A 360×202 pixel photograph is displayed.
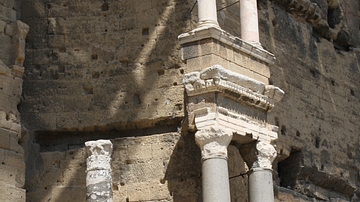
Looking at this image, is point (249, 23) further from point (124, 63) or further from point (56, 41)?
point (56, 41)

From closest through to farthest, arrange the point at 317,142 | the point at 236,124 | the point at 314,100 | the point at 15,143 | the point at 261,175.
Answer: the point at 236,124, the point at 261,175, the point at 15,143, the point at 317,142, the point at 314,100

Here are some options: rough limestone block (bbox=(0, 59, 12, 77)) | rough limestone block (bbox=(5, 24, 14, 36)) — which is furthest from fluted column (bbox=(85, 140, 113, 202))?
rough limestone block (bbox=(5, 24, 14, 36))

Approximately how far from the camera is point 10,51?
16.8 metres

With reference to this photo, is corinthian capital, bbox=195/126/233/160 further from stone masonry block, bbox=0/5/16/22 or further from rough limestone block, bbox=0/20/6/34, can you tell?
stone masonry block, bbox=0/5/16/22

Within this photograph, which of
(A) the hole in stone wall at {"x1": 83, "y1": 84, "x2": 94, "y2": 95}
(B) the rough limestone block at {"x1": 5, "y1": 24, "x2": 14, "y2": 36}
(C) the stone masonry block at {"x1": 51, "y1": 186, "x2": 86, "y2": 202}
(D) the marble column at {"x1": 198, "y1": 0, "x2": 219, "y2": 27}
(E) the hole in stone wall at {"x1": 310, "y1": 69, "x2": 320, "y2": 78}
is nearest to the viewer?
(D) the marble column at {"x1": 198, "y1": 0, "x2": 219, "y2": 27}

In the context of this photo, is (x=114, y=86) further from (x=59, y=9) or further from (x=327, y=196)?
(x=327, y=196)

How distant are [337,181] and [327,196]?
1.55 feet

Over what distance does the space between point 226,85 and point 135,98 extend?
2.47m

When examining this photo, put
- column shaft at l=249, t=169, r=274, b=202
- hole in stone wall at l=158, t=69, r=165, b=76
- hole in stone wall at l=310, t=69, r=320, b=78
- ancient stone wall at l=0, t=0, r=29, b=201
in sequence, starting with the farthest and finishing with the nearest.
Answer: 1. hole in stone wall at l=310, t=69, r=320, b=78
2. hole in stone wall at l=158, t=69, r=165, b=76
3. ancient stone wall at l=0, t=0, r=29, b=201
4. column shaft at l=249, t=169, r=274, b=202

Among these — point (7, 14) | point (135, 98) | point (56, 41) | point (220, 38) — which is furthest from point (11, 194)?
point (220, 38)

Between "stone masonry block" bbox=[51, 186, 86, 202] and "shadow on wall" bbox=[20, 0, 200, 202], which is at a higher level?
"shadow on wall" bbox=[20, 0, 200, 202]

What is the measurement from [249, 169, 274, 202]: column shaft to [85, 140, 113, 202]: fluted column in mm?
2686

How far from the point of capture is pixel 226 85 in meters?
15.3

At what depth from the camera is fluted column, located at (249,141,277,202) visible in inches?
609
